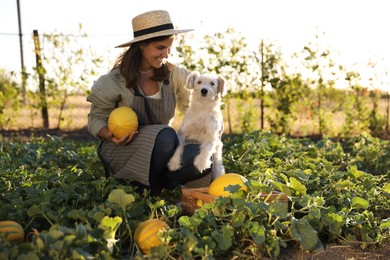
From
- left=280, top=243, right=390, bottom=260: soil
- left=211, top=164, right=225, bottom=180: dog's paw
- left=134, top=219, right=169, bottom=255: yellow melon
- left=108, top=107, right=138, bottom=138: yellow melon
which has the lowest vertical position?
left=280, top=243, right=390, bottom=260: soil

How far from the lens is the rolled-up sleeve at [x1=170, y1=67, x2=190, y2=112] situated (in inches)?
178

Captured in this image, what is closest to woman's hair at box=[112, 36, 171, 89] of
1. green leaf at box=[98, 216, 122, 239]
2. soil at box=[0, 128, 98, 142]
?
green leaf at box=[98, 216, 122, 239]

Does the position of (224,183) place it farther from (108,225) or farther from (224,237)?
(108,225)

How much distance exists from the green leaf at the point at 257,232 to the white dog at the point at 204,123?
3.75ft

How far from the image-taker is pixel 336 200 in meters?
3.95

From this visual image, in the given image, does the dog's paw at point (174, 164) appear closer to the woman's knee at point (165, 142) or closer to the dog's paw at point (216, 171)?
the woman's knee at point (165, 142)

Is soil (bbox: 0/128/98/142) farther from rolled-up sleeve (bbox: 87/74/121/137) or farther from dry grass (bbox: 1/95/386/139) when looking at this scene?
rolled-up sleeve (bbox: 87/74/121/137)

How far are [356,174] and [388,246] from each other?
3.47 ft

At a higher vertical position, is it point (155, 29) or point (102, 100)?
point (155, 29)

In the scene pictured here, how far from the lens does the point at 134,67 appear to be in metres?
4.31

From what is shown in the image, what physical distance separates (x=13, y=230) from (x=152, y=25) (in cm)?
199

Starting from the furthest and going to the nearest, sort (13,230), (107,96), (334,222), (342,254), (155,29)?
1. (107,96)
2. (155,29)
3. (334,222)
4. (342,254)
5. (13,230)

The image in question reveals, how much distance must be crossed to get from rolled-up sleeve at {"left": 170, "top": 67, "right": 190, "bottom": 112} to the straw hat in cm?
39

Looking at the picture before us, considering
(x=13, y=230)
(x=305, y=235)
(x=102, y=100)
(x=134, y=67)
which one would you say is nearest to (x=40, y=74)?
(x=102, y=100)
